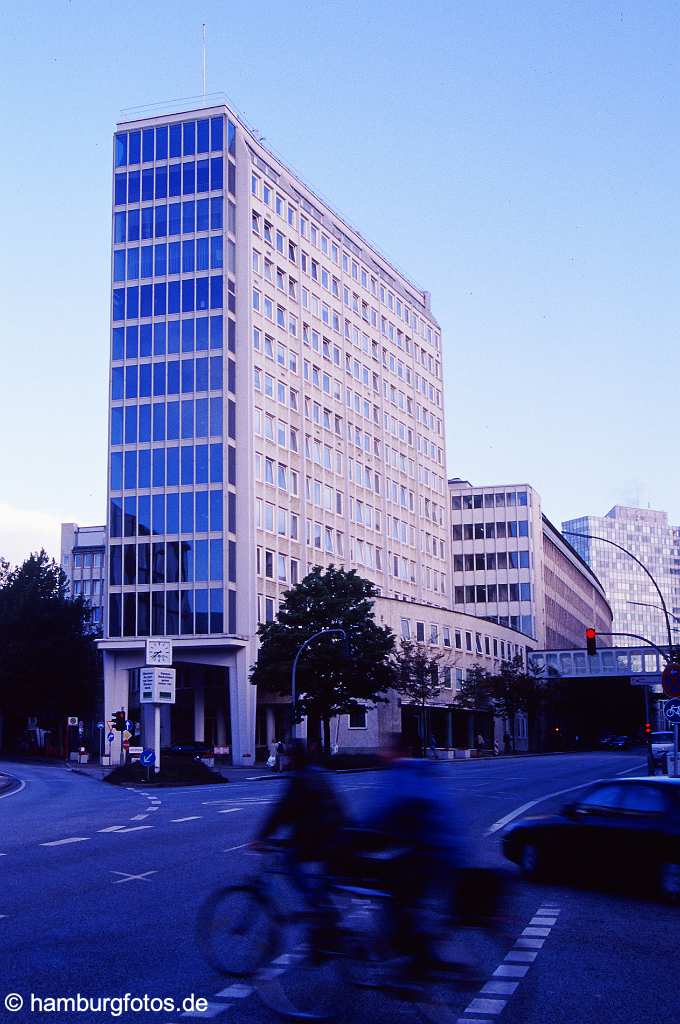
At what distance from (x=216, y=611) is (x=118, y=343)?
61.2 feet

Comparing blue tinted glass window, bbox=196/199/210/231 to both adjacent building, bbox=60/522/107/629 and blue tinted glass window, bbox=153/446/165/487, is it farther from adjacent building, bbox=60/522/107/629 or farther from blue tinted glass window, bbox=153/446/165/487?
adjacent building, bbox=60/522/107/629

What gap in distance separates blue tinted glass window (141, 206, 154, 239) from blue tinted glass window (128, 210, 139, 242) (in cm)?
40

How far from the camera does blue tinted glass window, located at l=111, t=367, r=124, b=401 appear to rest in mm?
75188

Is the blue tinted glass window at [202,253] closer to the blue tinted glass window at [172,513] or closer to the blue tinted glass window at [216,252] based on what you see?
the blue tinted glass window at [216,252]

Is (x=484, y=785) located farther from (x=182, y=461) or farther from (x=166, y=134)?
(x=166, y=134)

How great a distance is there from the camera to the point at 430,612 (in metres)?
90.2

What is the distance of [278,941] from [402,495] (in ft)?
296

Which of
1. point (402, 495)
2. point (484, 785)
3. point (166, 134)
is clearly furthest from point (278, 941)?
point (402, 495)

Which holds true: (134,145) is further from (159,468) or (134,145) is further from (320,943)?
(320,943)

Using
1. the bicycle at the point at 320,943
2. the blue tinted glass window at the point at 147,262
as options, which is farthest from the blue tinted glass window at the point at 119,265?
the bicycle at the point at 320,943

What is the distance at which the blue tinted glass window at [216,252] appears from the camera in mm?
75312

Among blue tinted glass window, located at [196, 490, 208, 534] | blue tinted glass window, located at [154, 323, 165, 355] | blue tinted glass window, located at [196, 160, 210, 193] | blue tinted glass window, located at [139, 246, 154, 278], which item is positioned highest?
blue tinted glass window, located at [196, 160, 210, 193]

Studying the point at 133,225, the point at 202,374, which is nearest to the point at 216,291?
the point at 202,374

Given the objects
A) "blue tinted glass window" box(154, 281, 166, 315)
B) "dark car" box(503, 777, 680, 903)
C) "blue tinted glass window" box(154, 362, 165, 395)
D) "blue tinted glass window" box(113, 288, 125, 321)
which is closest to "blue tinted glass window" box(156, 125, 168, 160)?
"blue tinted glass window" box(154, 281, 166, 315)
